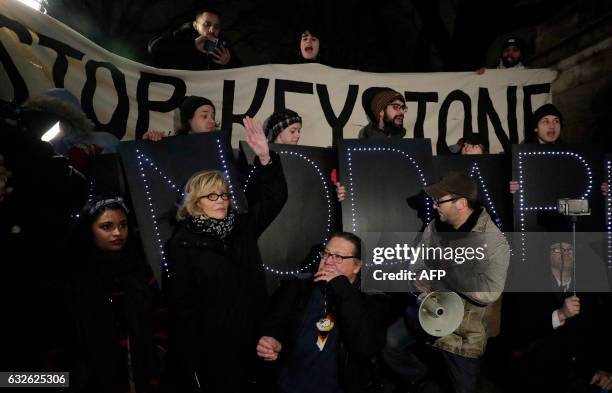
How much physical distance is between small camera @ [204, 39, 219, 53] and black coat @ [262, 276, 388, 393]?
3.06 m

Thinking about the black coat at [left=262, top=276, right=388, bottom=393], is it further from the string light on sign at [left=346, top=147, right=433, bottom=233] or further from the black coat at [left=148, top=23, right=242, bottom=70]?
the black coat at [left=148, top=23, right=242, bottom=70]

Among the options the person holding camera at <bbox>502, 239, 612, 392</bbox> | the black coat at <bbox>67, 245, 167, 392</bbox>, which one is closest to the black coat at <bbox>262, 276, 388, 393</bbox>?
the black coat at <bbox>67, 245, 167, 392</bbox>

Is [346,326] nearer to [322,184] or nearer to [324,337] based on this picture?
[324,337]

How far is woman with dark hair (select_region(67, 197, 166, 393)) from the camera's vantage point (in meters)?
2.79

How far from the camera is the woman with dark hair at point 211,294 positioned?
2832 millimetres

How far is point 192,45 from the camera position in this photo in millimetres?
5074

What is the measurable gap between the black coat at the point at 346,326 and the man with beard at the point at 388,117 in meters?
2.09

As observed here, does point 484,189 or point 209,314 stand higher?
point 484,189

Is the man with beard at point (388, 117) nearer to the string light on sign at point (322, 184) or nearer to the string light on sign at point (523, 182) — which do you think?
the string light on sign at point (322, 184)

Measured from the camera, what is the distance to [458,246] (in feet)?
11.2

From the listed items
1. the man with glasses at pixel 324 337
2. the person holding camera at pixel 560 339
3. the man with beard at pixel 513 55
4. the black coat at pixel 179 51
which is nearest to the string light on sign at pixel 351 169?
the man with glasses at pixel 324 337

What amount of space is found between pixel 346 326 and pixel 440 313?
0.71 meters

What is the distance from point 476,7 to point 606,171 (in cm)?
661

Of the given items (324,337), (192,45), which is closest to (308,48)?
(192,45)
